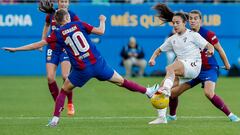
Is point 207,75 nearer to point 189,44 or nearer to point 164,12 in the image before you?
point 189,44

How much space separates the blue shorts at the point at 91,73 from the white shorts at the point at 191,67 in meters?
1.29

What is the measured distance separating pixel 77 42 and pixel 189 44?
200 cm

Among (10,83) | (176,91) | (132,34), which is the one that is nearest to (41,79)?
(10,83)

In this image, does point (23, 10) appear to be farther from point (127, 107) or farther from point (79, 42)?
point (79, 42)

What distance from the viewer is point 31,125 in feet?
39.8

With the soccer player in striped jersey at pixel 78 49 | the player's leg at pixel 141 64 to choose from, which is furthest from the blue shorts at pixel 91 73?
the player's leg at pixel 141 64

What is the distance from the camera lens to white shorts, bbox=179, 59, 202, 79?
40.3 ft

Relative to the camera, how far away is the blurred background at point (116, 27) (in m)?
26.8

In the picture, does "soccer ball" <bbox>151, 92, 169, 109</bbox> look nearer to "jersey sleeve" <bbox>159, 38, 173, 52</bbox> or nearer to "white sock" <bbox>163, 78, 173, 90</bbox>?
"white sock" <bbox>163, 78, 173, 90</bbox>

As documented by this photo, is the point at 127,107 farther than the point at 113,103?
No

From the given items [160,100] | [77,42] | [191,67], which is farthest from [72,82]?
[191,67]

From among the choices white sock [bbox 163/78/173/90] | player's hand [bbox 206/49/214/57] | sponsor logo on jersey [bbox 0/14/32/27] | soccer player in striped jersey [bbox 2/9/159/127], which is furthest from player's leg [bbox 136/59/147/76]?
soccer player in striped jersey [bbox 2/9/159/127]

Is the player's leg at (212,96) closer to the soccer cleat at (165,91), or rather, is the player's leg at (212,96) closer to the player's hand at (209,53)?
the player's hand at (209,53)

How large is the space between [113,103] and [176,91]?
437 centimetres
